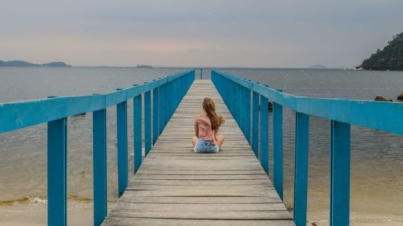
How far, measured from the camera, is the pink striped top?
7.60 metres

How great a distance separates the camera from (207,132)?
7.71m

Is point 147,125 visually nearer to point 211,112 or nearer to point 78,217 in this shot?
point 211,112

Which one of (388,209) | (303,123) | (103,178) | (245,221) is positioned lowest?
(388,209)

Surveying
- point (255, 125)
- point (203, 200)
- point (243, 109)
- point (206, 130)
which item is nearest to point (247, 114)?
point (243, 109)

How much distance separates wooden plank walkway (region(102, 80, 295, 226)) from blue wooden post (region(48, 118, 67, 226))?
3.84ft

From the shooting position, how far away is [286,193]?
1220 centimetres

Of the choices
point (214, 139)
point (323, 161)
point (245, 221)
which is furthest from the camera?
point (323, 161)

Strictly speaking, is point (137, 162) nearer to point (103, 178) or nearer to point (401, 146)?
point (103, 178)

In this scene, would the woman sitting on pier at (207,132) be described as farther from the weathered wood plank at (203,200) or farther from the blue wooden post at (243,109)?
the weathered wood plank at (203,200)

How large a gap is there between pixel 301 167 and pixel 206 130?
4.02m

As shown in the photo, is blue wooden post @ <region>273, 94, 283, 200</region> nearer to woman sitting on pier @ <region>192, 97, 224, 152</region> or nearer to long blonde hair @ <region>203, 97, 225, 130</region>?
woman sitting on pier @ <region>192, 97, 224, 152</region>

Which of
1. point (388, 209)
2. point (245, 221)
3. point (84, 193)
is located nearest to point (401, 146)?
point (388, 209)

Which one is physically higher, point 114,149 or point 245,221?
point 245,221

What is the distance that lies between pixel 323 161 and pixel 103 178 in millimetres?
13282
